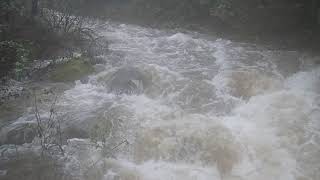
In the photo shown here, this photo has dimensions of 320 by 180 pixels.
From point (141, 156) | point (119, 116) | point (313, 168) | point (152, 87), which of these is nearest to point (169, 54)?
point (152, 87)

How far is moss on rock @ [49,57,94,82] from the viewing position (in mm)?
9633

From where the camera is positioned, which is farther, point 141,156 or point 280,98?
point 280,98

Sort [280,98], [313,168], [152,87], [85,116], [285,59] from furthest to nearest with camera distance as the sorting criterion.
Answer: [285,59], [152,87], [280,98], [85,116], [313,168]

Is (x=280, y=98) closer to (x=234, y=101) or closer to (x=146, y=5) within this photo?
(x=234, y=101)

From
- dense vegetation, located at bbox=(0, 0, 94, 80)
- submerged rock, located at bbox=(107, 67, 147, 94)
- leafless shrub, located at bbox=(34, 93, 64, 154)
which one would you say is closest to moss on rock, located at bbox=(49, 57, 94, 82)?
dense vegetation, located at bbox=(0, 0, 94, 80)

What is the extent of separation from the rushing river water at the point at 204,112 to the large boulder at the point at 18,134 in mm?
762

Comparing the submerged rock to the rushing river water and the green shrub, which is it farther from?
Result: the green shrub

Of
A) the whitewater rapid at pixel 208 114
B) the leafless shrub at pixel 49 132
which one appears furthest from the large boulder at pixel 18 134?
the whitewater rapid at pixel 208 114

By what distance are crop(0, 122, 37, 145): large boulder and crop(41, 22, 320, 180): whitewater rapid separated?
746mm

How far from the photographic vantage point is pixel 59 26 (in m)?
11.7

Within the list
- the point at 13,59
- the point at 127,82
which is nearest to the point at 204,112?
the point at 127,82

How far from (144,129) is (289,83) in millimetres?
3857

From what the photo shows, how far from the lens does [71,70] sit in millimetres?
9836

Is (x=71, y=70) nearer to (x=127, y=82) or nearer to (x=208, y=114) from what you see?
(x=127, y=82)
